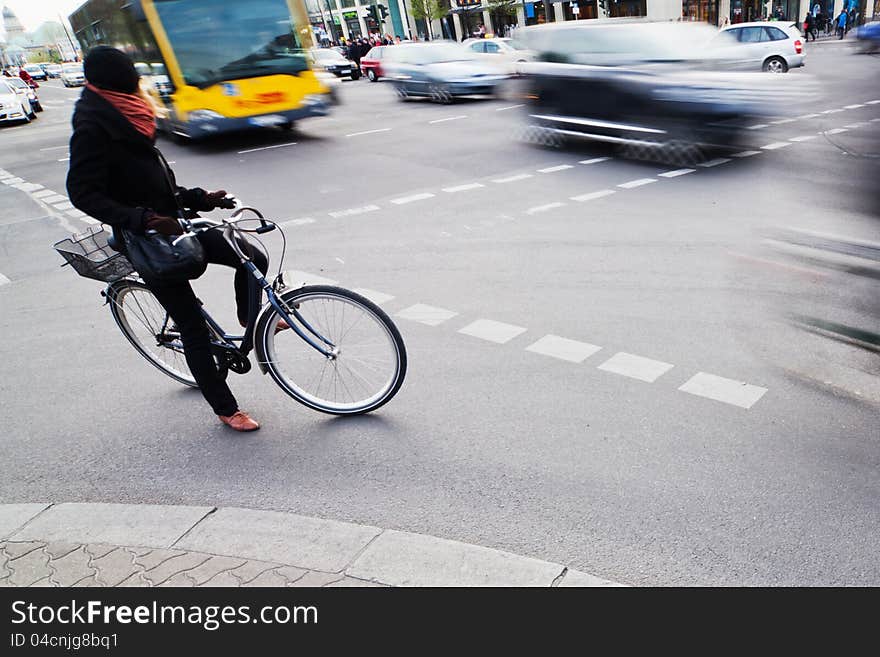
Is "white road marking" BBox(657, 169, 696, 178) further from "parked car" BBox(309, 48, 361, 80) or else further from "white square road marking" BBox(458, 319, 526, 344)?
"parked car" BBox(309, 48, 361, 80)

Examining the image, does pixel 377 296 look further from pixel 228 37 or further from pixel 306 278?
pixel 228 37

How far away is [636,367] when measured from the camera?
4371 millimetres

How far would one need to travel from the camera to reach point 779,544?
2842 mm

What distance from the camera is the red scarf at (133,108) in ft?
10.7

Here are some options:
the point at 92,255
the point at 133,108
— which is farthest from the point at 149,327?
the point at 133,108

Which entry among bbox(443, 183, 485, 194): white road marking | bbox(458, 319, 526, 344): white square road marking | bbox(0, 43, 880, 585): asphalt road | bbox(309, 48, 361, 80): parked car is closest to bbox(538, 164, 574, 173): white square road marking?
bbox(443, 183, 485, 194): white road marking

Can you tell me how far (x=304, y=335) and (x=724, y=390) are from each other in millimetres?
2432

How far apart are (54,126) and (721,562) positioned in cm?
2697

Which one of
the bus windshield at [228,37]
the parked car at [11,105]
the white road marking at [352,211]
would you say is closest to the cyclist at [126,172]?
the white road marking at [352,211]

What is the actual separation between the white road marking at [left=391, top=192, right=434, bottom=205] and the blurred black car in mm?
3281

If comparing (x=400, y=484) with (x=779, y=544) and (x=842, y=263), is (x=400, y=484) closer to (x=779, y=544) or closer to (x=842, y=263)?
(x=779, y=544)

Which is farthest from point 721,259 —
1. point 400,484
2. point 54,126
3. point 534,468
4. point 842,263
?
point 54,126

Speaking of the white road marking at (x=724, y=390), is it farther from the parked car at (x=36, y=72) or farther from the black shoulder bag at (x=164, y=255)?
the parked car at (x=36, y=72)

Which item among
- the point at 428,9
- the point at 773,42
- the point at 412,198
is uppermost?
the point at 428,9
